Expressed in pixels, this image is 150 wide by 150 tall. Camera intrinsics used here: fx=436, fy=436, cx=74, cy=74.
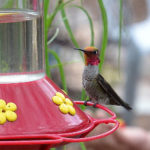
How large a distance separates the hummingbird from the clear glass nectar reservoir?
1.22ft

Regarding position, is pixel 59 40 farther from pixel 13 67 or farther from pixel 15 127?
pixel 15 127

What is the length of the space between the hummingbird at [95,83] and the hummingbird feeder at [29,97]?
1.08 ft

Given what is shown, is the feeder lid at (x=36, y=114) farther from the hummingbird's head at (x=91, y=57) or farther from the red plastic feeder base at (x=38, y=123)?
the hummingbird's head at (x=91, y=57)

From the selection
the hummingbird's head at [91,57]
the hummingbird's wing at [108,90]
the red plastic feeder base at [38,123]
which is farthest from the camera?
the hummingbird's wing at [108,90]

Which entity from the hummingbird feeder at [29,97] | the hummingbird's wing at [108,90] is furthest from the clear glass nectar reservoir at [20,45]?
the hummingbird's wing at [108,90]

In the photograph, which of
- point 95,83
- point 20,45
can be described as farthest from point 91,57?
point 20,45

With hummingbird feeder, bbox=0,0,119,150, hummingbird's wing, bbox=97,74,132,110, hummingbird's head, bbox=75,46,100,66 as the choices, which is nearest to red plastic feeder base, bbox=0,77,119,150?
hummingbird feeder, bbox=0,0,119,150

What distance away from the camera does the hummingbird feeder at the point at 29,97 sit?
116cm

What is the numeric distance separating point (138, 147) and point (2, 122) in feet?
8.30

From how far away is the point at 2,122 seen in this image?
1.17 m

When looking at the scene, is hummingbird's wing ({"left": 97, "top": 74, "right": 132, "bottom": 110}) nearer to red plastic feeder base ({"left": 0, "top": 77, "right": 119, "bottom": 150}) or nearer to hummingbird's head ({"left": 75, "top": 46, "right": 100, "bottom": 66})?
hummingbird's head ({"left": 75, "top": 46, "right": 100, "bottom": 66})

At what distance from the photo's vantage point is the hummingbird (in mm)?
1898

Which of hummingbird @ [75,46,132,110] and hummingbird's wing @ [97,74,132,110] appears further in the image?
hummingbird's wing @ [97,74,132,110]

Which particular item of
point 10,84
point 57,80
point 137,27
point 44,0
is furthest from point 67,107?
point 137,27
